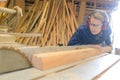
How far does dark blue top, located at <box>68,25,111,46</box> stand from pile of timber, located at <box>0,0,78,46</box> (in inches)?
78.7

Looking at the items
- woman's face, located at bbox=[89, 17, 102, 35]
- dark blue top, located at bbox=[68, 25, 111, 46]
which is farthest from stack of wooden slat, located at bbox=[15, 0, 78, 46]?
woman's face, located at bbox=[89, 17, 102, 35]

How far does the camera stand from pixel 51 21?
193 inches

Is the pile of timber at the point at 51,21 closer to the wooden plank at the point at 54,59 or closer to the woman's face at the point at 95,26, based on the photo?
the woman's face at the point at 95,26

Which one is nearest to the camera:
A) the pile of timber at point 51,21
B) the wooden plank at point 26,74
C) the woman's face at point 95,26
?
the wooden plank at point 26,74

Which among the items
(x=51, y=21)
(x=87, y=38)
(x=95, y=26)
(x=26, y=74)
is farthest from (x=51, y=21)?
(x=26, y=74)

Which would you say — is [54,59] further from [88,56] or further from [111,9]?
[111,9]

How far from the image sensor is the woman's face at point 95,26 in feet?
7.49

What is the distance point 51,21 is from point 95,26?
2.67 m

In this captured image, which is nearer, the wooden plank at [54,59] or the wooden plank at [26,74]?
the wooden plank at [26,74]

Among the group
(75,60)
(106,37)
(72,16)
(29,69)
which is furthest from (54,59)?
(72,16)

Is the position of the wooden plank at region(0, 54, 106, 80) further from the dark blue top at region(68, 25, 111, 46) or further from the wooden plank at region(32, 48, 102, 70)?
the dark blue top at region(68, 25, 111, 46)

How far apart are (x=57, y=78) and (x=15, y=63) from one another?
0.24m

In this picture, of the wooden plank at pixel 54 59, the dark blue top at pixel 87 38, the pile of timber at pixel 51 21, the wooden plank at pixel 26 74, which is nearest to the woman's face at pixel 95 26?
the dark blue top at pixel 87 38

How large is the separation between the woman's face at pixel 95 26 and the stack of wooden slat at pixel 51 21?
2.23 metres
